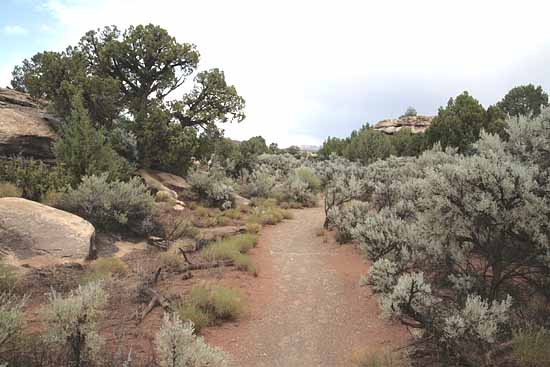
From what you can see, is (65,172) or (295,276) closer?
(295,276)

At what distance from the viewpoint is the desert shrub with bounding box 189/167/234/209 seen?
50.9 feet

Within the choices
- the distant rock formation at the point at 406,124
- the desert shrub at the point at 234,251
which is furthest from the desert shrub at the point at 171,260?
the distant rock formation at the point at 406,124

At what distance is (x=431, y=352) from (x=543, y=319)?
5.60ft

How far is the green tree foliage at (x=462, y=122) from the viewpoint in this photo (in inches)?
943

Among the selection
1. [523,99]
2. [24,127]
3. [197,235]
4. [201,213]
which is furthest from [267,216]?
[523,99]

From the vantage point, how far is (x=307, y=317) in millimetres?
6359

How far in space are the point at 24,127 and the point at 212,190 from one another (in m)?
7.58

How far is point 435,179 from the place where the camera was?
203 inches

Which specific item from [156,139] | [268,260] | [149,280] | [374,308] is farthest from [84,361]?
[156,139]

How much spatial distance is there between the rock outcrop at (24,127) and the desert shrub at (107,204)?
4.41 metres

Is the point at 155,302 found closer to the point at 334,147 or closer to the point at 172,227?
the point at 172,227

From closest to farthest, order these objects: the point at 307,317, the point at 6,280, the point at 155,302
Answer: the point at 6,280 → the point at 155,302 → the point at 307,317

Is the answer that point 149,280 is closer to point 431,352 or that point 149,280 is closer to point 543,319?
point 431,352

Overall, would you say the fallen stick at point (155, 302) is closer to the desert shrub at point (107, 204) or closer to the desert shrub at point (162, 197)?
the desert shrub at point (107, 204)
